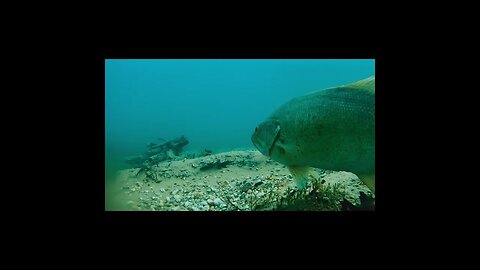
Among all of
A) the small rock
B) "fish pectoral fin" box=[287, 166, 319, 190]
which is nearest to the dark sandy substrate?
the small rock

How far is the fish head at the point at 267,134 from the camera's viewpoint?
320cm

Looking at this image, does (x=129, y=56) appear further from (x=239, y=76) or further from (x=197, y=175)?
(x=239, y=76)

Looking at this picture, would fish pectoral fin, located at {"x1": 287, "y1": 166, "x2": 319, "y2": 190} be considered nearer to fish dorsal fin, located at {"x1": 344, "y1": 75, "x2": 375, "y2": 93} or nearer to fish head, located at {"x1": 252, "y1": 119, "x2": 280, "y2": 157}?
fish head, located at {"x1": 252, "y1": 119, "x2": 280, "y2": 157}

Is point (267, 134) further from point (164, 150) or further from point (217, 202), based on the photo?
point (164, 150)

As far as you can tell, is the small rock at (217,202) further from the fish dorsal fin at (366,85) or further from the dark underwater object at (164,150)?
the dark underwater object at (164,150)

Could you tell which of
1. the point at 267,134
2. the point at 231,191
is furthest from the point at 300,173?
the point at 231,191

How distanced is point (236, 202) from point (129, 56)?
2.16 metres

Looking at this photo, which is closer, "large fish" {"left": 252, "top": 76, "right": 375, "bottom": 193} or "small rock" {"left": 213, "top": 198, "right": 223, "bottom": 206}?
"large fish" {"left": 252, "top": 76, "right": 375, "bottom": 193}

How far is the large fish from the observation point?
9.39 feet

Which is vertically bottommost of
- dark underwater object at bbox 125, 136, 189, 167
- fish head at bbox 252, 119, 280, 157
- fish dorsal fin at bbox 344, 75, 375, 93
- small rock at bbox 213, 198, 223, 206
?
small rock at bbox 213, 198, 223, 206

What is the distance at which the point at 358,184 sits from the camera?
411 cm

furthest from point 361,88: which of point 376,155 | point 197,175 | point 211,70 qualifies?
point 211,70

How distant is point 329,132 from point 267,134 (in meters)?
0.66

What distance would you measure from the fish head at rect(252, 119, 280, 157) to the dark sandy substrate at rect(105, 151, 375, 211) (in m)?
0.75
